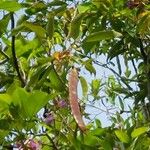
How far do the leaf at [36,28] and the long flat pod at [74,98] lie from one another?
6.9 inches

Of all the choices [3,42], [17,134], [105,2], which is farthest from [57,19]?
[17,134]

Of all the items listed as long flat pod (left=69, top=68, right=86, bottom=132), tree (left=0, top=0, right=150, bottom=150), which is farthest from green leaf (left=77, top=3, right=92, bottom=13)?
long flat pod (left=69, top=68, right=86, bottom=132)

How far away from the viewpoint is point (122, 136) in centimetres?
143

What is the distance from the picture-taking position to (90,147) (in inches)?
51.5

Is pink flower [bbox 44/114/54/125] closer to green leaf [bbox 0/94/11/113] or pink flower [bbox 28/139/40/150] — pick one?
pink flower [bbox 28/139/40/150]

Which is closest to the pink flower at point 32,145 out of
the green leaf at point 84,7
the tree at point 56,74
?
the tree at point 56,74

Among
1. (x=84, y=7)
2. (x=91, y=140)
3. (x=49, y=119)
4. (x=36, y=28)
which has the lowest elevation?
(x=91, y=140)

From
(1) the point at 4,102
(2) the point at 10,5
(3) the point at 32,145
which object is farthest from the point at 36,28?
(3) the point at 32,145

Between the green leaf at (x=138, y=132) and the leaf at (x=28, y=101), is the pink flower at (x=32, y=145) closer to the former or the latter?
the leaf at (x=28, y=101)

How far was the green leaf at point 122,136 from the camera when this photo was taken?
1.41m

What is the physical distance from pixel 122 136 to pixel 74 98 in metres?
0.37

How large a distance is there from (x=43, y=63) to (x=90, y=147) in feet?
0.90

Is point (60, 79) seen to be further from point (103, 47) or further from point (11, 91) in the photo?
point (103, 47)

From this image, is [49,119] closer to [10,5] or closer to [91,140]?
[91,140]
